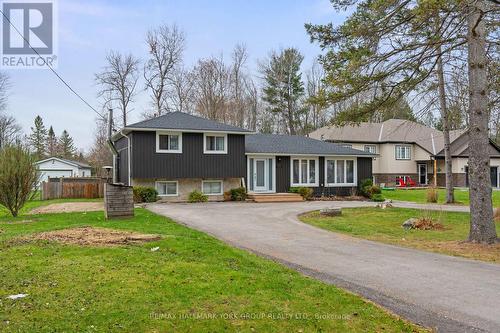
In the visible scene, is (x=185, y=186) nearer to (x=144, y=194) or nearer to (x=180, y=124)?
(x=144, y=194)

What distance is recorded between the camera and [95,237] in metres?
9.39

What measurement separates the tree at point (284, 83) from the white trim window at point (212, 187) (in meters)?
22.4

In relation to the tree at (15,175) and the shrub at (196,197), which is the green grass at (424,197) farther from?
the tree at (15,175)

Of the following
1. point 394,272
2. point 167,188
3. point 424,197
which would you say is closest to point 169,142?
point 167,188

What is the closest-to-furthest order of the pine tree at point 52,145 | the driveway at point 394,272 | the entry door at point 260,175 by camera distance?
the driveway at point 394,272
the entry door at point 260,175
the pine tree at point 52,145

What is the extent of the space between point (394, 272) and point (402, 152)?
36.3 meters

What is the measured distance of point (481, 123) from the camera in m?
10.1

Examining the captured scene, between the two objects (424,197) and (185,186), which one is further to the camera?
(424,197)

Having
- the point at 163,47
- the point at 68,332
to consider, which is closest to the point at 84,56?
the point at 68,332

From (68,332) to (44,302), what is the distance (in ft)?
3.51

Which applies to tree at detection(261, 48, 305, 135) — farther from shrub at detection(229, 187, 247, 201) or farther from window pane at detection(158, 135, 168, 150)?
window pane at detection(158, 135, 168, 150)

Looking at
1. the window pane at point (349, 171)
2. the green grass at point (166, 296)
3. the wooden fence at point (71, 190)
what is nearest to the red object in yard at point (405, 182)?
the window pane at point (349, 171)

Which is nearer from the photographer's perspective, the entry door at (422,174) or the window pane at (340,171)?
the window pane at (340,171)

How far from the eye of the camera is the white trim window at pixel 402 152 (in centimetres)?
4084
